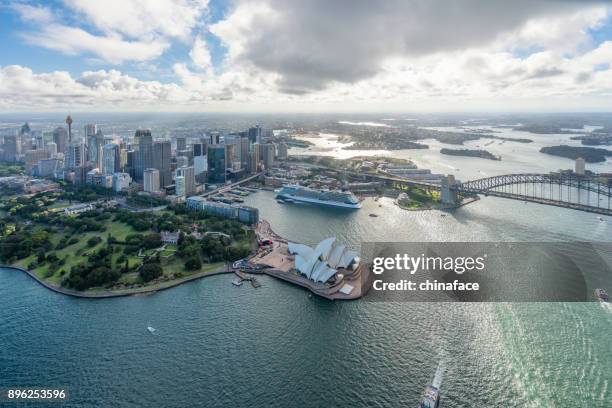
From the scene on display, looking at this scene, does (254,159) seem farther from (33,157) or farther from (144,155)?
(33,157)

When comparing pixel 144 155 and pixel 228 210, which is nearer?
pixel 228 210

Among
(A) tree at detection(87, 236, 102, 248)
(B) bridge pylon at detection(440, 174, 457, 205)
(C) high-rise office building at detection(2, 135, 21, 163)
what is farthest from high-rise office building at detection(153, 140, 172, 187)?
(C) high-rise office building at detection(2, 135, 21, 163)

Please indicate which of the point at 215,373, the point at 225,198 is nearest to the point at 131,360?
the point at 215,373

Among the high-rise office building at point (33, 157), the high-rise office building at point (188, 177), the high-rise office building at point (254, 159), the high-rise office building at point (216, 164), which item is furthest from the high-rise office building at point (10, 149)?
the high-rise office building at point (188, 177)

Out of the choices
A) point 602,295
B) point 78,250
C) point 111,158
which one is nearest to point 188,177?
point 111,158

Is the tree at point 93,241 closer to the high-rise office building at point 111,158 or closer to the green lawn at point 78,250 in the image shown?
the green lawn at point 78,250

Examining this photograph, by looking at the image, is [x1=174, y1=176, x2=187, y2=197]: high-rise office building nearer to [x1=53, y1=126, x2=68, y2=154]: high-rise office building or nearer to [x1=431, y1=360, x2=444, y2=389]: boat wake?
[x1=431, y1=360, x2=444, y2=389]: boat wake

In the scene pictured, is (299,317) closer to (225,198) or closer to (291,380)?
(291,380)
